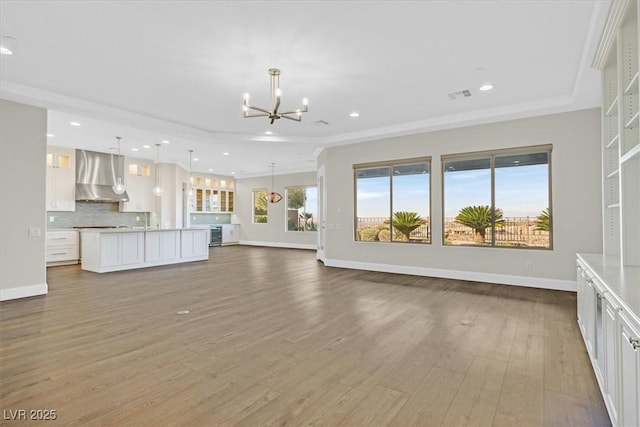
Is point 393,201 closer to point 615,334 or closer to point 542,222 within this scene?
point 542,222

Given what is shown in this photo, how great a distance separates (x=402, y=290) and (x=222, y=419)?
4032 mm

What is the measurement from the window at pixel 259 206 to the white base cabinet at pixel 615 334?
39.3 feet

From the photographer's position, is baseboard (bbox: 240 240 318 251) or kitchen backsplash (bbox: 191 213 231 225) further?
kitchen backsplash (bbox: 191 213 231 225)

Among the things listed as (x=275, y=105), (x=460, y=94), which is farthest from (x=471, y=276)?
(x=275, y=105)

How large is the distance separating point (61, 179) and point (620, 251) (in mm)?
11030

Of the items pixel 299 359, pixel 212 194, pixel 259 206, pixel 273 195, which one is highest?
pixel 212 194

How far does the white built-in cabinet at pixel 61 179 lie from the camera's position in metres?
8.44

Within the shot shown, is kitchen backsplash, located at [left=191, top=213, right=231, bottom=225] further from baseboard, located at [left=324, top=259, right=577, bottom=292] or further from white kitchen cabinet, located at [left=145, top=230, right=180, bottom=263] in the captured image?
baseboard, located at [left=324, top=259, right=577, bottom=292]

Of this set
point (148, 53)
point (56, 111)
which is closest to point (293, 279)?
point (148, 53)

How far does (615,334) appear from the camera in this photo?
6.06 feet

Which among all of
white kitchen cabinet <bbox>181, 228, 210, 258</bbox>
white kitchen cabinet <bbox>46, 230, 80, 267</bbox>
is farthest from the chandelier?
white kitchen cabinet <bbox>46, 230, 80, 267</bbox>

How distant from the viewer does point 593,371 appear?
8.64ft

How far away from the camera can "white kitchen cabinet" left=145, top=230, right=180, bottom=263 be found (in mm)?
8203

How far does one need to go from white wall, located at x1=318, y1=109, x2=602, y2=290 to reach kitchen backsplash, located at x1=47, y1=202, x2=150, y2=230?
691 centimetres
